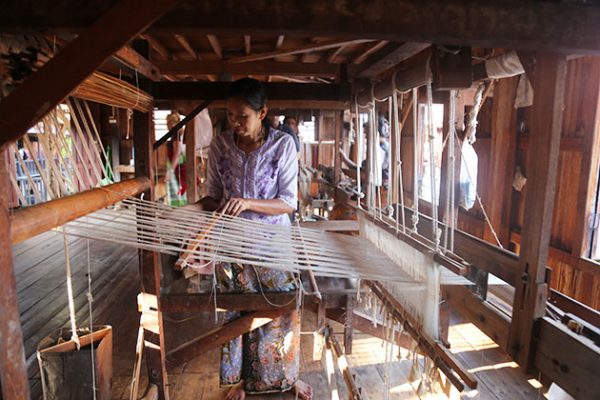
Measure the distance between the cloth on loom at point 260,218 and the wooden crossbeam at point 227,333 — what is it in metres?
0.08

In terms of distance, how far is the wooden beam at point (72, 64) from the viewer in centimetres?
67

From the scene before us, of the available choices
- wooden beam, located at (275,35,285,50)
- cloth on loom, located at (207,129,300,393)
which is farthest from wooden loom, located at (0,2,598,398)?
wooden beam, located at (275,35,285,50)

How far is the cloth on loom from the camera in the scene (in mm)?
1791

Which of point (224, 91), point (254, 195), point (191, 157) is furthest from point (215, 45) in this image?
point (191, 157)

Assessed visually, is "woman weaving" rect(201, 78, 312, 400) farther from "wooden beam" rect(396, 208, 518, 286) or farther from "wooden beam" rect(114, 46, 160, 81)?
"wooden beam" rect(396, 208, 518, 286)

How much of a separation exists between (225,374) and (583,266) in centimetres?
292

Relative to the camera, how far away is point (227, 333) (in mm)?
1895

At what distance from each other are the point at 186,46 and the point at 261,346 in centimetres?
197

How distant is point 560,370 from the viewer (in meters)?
0.89

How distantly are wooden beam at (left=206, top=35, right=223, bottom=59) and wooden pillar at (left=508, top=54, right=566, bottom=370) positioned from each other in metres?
1.94

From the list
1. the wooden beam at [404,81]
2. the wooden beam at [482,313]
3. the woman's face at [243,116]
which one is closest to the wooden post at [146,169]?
the woman's face at [243,116]

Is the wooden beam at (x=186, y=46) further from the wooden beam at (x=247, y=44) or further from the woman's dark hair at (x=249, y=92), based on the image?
the woman's dark hair at (x=249, y=92)

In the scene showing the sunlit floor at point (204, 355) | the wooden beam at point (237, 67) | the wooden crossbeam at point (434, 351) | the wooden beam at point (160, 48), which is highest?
the wooden beam at point (160, 48)

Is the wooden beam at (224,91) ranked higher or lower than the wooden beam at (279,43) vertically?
lower
